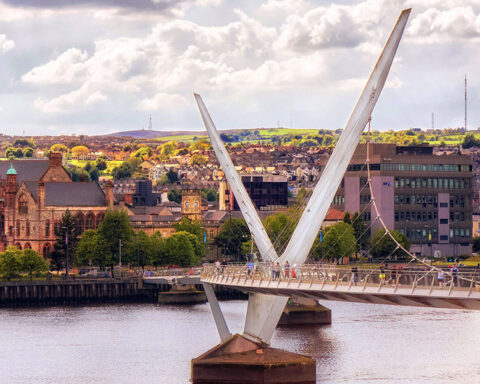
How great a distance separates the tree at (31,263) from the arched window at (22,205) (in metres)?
25.0

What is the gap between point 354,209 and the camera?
641 ft

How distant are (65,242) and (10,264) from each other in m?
15.8

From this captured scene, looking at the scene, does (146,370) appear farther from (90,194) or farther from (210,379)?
(90,194)

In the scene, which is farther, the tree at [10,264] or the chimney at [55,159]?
the chimney at [55,159]

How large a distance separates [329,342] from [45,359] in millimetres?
18915

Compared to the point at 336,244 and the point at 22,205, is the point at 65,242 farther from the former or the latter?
the point at 336,244

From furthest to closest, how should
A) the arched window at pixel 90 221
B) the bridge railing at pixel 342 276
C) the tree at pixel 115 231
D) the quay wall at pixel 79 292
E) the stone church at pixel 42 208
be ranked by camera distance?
the arched window at pixel 90 221
the stone church at pixel 42 208
the tree at pixel 115 231
the quay wall at pixel 79 292
the bridge railing at pixel 342 276

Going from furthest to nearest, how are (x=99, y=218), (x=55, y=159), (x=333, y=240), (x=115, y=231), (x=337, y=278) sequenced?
(x=55, y=159)
(x=99, y=218)
(x=333, y=240)
(x=115, y=231)
(x=337, y=278)

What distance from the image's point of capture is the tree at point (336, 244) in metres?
161

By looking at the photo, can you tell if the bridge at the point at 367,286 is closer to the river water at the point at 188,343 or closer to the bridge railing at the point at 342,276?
the bridge railing at the point at 342,276

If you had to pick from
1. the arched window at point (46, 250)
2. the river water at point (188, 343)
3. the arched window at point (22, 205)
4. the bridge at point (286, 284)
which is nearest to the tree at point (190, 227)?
the arched window at point (46, 250)

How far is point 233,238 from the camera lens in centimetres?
18400

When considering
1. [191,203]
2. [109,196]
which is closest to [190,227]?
[109,196]

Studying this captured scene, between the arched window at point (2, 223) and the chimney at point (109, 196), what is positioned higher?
the chimney at point (109, 196)
